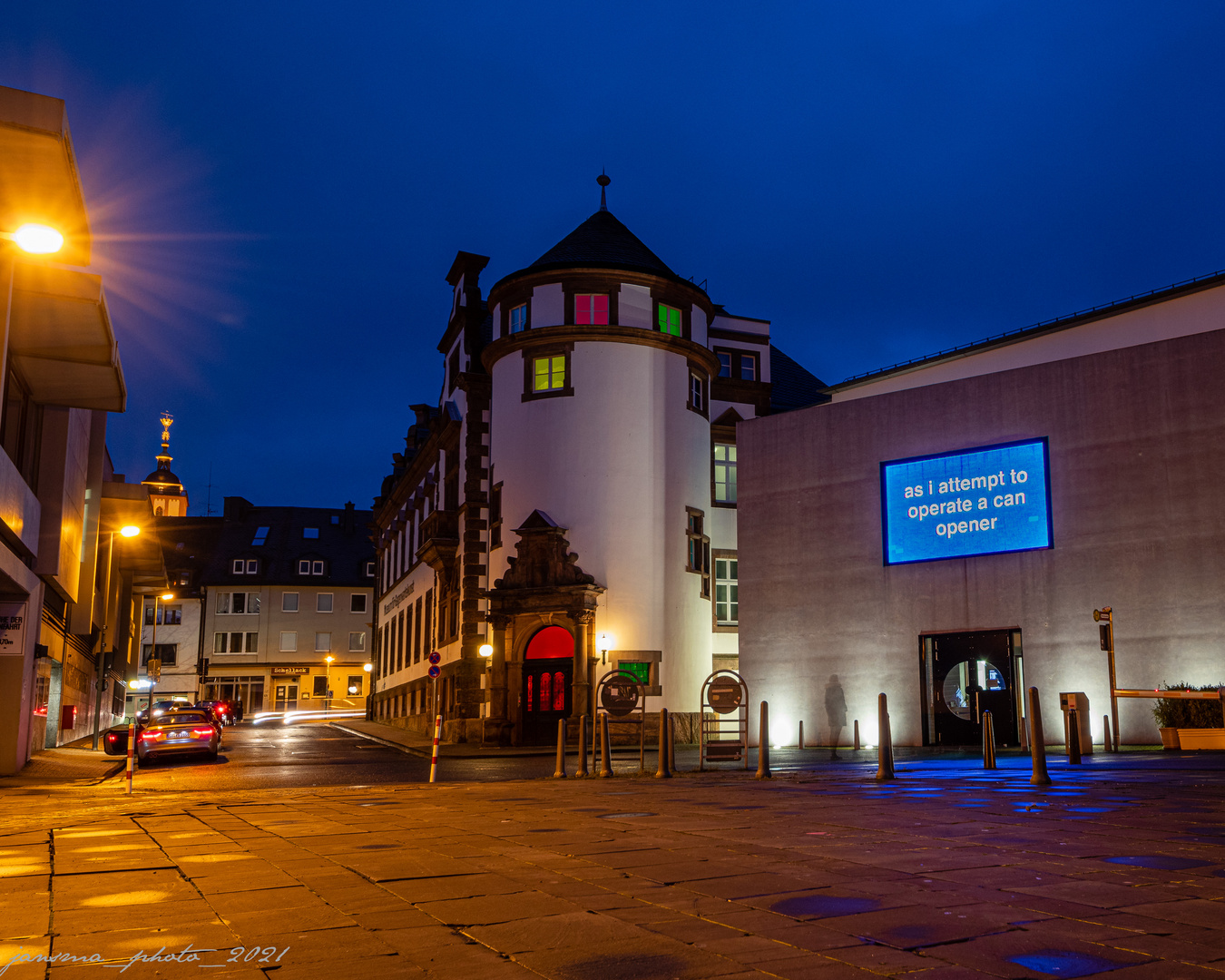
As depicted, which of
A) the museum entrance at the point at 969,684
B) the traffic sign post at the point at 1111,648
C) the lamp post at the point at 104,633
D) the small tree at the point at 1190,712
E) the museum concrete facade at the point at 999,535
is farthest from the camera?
the lamp post at the point at 104,633

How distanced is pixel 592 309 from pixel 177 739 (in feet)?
62.8

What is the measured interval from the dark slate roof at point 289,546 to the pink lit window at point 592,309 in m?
54.3

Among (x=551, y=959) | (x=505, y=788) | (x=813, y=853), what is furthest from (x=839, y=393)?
(x=551, y=959)

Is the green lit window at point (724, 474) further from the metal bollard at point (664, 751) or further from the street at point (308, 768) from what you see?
the metal bollard at point (664, 751)

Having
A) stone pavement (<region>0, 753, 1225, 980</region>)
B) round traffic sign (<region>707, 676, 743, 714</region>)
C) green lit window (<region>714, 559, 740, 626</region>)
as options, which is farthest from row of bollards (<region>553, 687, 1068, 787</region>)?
green lit window (<region>714, 559, 740, 626</region>)

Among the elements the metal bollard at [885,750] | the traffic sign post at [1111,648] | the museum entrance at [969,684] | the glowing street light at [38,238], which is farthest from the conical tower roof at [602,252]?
the glowing street light at [38,238]

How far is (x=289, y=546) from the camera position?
304 ft

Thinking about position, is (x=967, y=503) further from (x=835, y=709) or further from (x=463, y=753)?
(x=463, y=753)

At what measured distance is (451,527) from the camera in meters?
44.5

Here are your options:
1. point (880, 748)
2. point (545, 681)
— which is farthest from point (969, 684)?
point (545, 681)

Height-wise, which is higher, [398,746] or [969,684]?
[969,684]

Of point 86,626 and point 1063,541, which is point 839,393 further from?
point 86,626

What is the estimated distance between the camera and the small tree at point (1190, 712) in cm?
2283

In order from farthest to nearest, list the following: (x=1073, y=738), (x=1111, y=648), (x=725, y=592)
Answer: (x=725, y=592)
(x=1111, y=648)
(x=1073, y=738)
